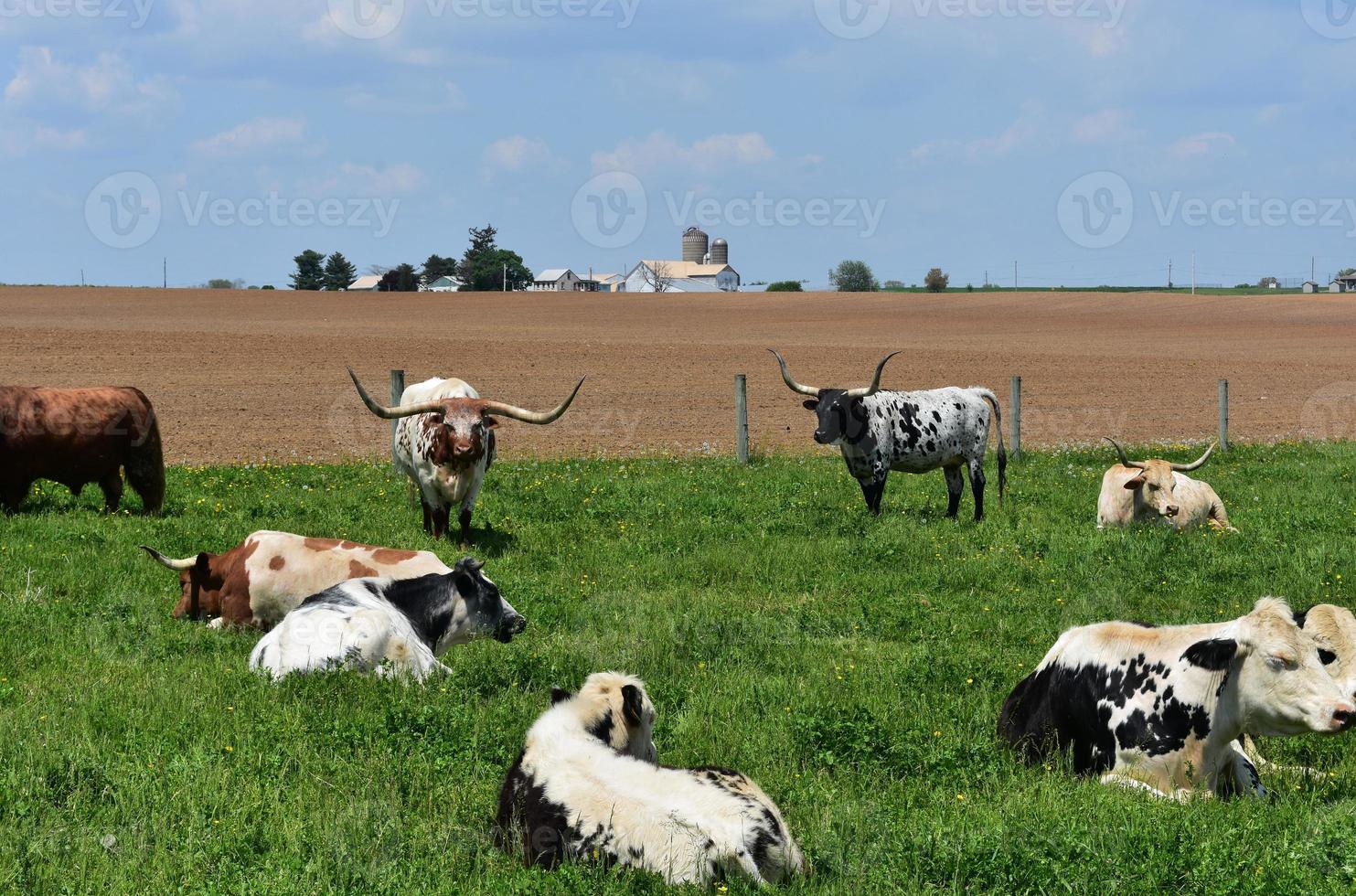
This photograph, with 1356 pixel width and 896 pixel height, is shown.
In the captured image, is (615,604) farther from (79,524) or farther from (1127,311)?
(1127,311)

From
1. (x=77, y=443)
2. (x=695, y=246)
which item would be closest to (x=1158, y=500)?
(x=77, y=443)

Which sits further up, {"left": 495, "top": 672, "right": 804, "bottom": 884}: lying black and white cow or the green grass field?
{"left": 495, "top": 672, "right": 804, "bottom": 884}: lying black and white cow

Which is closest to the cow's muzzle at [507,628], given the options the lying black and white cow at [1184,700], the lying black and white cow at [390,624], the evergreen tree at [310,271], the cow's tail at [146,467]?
the lying black and white cow at [390,624]

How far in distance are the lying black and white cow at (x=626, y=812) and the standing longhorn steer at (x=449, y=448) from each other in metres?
7.37

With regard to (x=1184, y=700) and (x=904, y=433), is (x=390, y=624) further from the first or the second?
(x=904, y=433)

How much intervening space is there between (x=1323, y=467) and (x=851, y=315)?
197 feet

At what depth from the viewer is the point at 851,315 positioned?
77375 millimetres

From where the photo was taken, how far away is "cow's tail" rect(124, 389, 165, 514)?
13898 mm

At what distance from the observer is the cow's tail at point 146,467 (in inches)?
547

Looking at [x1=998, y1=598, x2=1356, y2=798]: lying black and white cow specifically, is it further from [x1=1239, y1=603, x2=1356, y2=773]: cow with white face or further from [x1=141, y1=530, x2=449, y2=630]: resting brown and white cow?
[x1=141, y1=530, x2=449, y2=630]: resting brown and white cow

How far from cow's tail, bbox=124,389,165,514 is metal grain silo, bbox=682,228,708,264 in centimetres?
17198

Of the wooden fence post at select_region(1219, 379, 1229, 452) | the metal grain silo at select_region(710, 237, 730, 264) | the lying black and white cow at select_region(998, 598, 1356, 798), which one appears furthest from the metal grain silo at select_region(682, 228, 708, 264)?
the lying black and white cow at select_region(998, 598, 1356, 798)

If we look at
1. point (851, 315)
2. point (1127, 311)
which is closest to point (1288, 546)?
point (851, 315)

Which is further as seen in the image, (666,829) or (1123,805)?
(1123,805)
